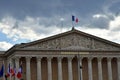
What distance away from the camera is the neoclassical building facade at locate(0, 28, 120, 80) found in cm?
6856

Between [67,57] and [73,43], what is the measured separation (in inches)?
118

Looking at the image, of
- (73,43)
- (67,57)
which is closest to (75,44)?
(73,43)

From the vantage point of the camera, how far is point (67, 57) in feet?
230

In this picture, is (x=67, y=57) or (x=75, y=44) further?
(x=75, y=44)

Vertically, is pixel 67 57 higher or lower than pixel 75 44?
lower

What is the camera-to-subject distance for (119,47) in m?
73.0

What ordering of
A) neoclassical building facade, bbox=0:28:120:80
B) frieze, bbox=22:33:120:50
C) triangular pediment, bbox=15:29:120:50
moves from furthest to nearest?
frieze, bbox=22:33:120:50 → triangular pediment, bbox=15:29:120:50 → neoclassical building facade, bbox=0:28:120:80

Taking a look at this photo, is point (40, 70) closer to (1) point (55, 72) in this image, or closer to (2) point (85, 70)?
(1) point (55, 72)

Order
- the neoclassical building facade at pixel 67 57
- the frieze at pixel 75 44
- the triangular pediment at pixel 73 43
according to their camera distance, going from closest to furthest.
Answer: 1. the neoclassical building facade at pixel 67 57
2. the triangular pediment at pixel 73 43
3. the frieze at pixel 75 44

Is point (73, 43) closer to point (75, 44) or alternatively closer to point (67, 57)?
point (75, 44)

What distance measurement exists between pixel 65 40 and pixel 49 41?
324cm

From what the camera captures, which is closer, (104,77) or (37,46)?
(37,46)

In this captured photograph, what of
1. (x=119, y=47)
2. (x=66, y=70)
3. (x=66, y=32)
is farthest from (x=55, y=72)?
(x=119, y=47)

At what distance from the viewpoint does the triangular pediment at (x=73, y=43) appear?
6897 cm
